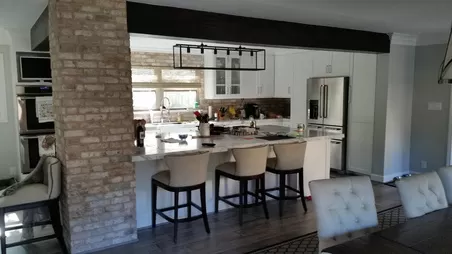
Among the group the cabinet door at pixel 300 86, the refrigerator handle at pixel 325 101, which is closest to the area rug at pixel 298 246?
the refrigerator handle at pixel 325 101

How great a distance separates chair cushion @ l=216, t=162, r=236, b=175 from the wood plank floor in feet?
2.02

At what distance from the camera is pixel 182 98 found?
24.1ft

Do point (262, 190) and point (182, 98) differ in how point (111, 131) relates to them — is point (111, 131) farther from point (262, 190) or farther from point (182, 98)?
point (182, 98)

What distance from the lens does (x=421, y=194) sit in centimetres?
254

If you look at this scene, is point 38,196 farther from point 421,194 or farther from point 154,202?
point 421,194

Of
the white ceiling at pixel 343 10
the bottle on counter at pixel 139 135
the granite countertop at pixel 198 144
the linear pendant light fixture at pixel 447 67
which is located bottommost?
the granite countertop at pixel 198 144

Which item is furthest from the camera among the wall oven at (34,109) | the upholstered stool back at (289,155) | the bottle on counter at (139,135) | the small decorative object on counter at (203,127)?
the wall oven at (34,109)

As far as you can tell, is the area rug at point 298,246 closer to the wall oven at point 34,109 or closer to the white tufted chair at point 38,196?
the white tufted chair at point 38,196

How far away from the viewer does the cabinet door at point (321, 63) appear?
6.34 metres

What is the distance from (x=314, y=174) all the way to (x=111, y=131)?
9.63 ft

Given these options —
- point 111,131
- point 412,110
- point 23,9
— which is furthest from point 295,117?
point 23,9

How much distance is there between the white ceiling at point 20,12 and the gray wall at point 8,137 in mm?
923

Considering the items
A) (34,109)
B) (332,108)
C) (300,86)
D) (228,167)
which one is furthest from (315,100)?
(34,109)

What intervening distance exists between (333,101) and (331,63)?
72 cm
